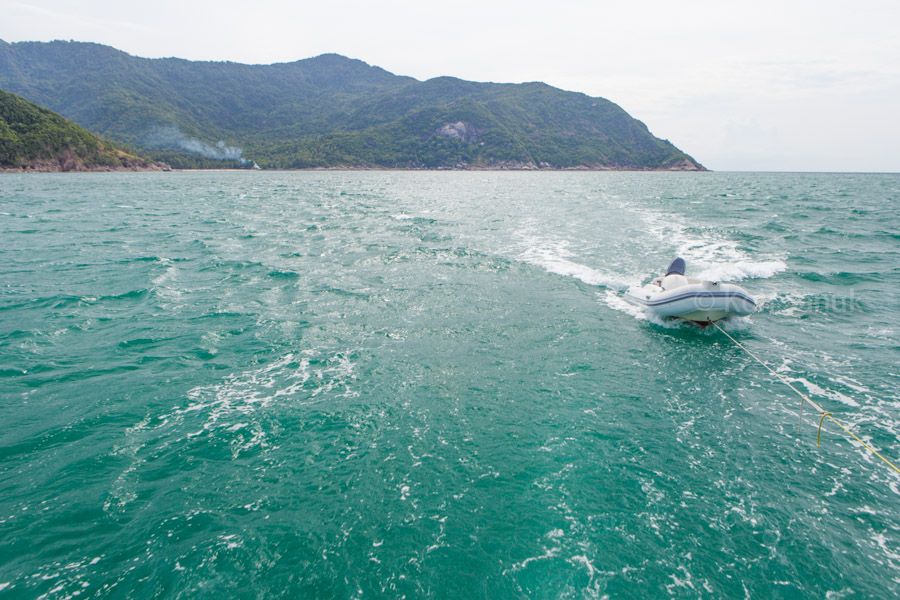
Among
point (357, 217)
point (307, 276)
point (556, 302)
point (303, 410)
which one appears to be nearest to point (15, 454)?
point (303, 410)

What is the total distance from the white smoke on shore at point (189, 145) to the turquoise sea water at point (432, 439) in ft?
562

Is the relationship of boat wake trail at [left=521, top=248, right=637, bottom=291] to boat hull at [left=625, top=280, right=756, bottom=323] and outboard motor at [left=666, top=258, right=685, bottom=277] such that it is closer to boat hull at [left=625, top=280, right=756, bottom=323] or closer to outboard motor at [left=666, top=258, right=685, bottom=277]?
outboard motor at [left=666, top=258, right=685, bottom=277]

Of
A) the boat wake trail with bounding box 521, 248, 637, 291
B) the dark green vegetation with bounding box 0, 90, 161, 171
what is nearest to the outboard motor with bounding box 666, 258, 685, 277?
the boat wake trail with bounding box 521, 248, 637, 291

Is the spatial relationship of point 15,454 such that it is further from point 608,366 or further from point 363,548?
point 608,366

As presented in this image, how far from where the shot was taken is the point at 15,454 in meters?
6.15

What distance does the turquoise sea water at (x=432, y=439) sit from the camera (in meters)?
4.70

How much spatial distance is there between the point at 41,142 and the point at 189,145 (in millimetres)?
85176

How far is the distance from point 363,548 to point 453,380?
412 cm

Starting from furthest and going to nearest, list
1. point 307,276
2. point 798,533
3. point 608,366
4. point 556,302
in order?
1. point 307,276
2. point 556,302
3. point 608,366
4. point 798,533

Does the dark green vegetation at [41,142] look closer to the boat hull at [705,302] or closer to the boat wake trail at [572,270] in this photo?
the boat wake trail at [572,270]

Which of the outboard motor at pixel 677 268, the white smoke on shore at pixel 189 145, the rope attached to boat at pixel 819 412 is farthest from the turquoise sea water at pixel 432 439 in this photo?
the white smoke on shore at pixel 189 145

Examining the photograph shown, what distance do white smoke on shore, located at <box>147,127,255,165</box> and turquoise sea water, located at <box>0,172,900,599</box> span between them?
562ft

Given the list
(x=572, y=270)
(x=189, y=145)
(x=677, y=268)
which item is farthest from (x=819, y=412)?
(x=189, y=145)

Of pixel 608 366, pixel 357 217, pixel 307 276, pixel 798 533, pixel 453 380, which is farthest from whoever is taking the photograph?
pixel 357 217
